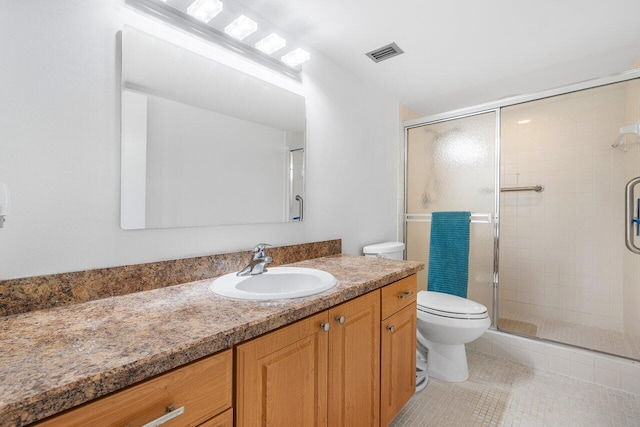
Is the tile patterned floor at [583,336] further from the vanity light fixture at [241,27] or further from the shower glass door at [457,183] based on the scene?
the vanity light fixture at [241,27]

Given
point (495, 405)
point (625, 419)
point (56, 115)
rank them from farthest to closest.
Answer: point (495, 405)
point (625, 419)
point (56, 115)

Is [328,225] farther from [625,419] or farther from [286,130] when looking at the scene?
[625,419]

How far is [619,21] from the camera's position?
62.7 inches

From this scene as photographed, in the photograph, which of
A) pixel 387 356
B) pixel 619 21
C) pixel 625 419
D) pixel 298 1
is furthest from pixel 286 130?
pixel 625 419

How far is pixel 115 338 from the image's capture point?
67cm

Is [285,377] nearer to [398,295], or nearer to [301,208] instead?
[398,295]

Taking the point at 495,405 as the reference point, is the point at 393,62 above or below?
above

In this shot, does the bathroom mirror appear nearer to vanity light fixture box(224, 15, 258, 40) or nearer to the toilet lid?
vanity light fixture box(224, 15, 258, 40)

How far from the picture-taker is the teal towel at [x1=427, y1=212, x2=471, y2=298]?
2189 millimetres

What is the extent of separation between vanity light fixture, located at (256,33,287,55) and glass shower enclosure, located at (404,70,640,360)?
1.58 m

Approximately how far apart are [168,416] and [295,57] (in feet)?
5.27

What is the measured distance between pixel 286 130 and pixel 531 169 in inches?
92.1

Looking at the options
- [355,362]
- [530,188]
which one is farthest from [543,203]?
[355,362]

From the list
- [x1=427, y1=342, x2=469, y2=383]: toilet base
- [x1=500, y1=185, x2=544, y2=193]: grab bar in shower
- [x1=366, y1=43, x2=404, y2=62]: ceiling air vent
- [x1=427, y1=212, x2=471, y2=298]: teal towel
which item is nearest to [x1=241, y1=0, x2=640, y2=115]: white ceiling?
[x1=366, y1=43, x2=404, y2=62]: ceiling air vent
